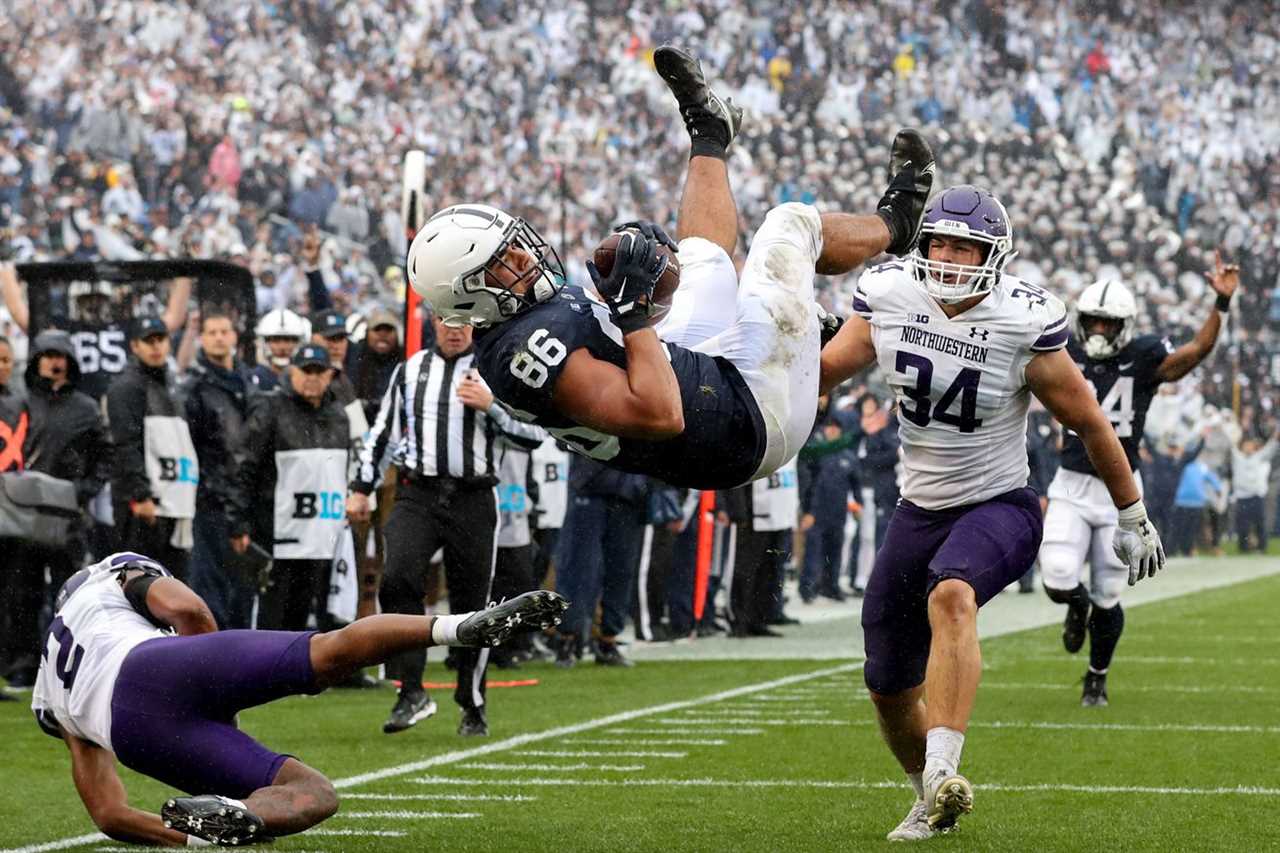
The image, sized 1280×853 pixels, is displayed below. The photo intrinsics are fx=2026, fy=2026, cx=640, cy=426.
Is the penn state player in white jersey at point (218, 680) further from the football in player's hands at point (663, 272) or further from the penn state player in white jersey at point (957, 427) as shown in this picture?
the penn state player in white jersey at point (957, 427)

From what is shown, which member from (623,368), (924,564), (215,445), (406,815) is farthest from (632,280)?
(215,445)

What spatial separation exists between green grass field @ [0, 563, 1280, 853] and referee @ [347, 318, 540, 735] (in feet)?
0.82

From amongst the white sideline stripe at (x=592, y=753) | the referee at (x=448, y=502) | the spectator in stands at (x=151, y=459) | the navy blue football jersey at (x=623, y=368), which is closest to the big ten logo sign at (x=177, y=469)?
the spectator in stands at (x=151, y=459)

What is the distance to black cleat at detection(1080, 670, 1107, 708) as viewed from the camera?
28.8 feet

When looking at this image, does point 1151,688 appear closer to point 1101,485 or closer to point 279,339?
point 1101,485

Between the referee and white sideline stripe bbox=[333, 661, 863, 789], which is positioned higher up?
the referee

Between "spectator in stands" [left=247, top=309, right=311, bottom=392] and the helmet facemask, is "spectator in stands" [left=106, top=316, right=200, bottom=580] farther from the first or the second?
the helmet facemask

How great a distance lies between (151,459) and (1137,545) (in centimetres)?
512

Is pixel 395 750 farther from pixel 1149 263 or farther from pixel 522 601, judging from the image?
pixel 1149 263

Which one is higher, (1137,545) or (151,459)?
(151,459)

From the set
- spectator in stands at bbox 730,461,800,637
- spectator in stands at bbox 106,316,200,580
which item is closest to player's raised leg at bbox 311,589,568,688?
spectator in stands at bbox 106,316,200,580

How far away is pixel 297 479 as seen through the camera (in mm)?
9250

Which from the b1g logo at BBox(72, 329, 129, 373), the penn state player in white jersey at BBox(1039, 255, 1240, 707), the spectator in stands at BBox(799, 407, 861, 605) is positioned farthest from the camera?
the spectator in stands at BBox(799, 407, 861, 605)

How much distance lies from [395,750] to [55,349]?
10.3 feet
